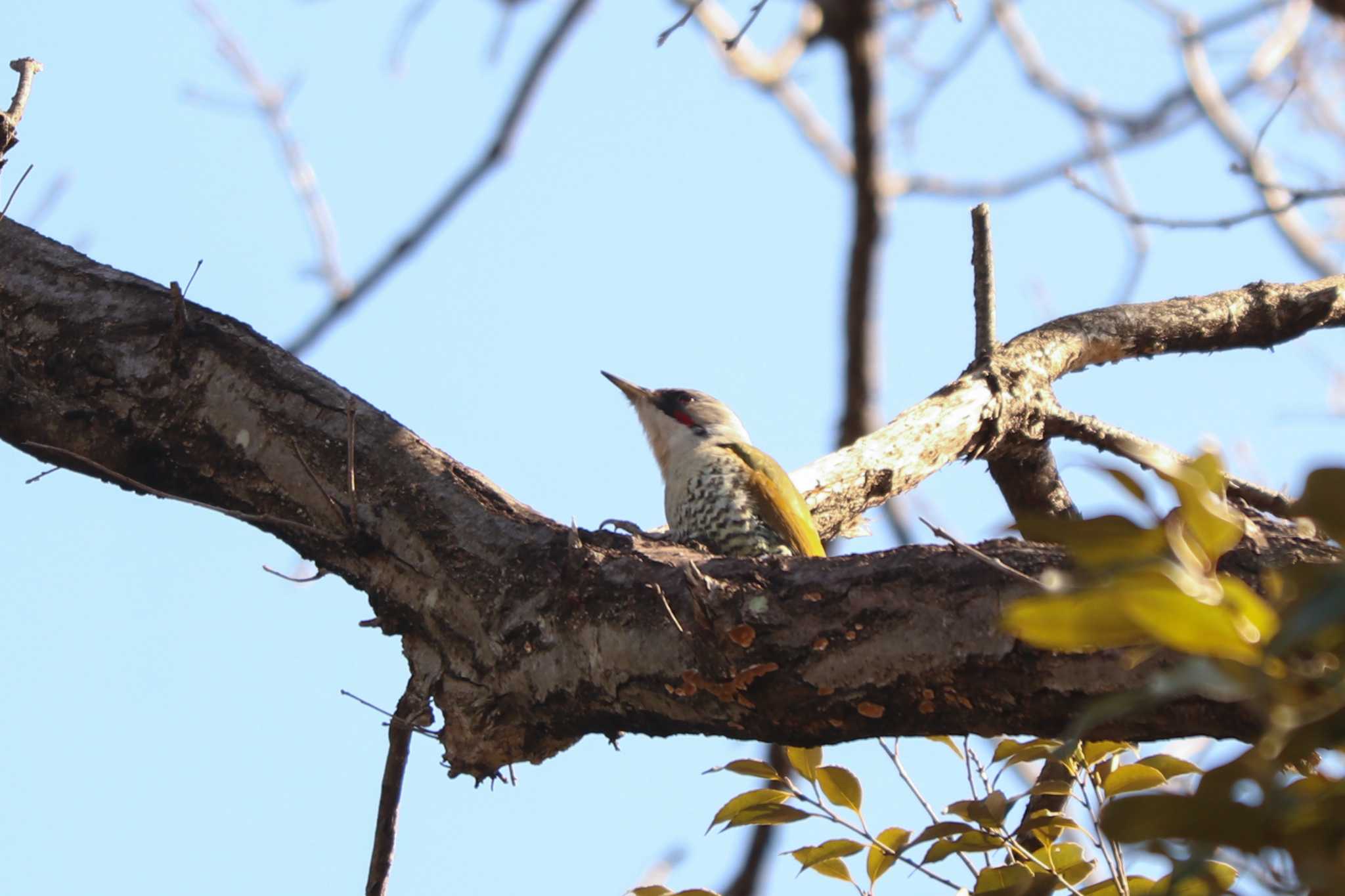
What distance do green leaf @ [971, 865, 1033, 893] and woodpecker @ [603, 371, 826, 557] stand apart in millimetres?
2079

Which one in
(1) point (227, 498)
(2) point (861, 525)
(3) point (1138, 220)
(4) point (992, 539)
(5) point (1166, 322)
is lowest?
(4) point (992, 539)

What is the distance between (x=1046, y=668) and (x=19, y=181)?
2.66 meters

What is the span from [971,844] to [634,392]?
177 inches

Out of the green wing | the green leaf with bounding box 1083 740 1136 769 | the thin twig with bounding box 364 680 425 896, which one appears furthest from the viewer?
the green wing

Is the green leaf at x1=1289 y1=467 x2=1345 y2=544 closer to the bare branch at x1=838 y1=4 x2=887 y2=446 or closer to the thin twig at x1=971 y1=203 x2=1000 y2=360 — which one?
the bare branch at x1=838 y1=4 x2=887 y2=446

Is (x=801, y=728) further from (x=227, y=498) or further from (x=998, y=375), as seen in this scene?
(x=998, y=375)

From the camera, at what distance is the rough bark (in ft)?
6.24

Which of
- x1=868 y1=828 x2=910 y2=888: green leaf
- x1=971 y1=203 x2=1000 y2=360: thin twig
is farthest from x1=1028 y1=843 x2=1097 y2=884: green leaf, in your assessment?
x1=971 y1=203 x2=1000 y2=360: thin twig

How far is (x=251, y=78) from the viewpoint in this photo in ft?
22.4

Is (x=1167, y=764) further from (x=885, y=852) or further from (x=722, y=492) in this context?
(x=722, y=492)

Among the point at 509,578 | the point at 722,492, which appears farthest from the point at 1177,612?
the point at 722,492

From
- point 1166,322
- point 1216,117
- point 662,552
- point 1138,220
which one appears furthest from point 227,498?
point 1216,117

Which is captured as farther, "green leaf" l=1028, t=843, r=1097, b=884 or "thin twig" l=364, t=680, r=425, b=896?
"thin twig" l=364, t=680, r=425, b=896

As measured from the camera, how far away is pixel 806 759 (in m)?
2.14
